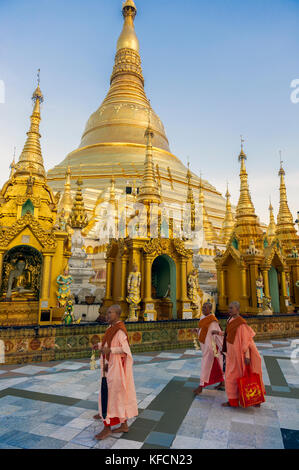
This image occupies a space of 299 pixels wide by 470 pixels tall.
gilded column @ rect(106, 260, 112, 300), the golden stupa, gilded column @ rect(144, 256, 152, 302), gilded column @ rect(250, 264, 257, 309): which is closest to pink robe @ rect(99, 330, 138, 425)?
gilded column @ rect(144, 256, 152, 302)

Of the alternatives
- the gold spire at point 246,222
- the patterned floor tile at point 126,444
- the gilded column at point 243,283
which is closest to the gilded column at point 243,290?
the gilded column at point 243,283

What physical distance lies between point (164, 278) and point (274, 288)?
5852mm

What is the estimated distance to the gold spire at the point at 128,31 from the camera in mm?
35719

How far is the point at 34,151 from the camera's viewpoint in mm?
11977

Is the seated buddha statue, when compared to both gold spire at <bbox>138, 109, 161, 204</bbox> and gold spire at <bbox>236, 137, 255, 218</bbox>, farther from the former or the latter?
gold spire at <bbox>236, 137, 255, 218</bbox>

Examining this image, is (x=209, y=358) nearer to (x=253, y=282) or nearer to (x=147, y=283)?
(x=147, y=283)

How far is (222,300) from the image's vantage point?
1323 centimetres

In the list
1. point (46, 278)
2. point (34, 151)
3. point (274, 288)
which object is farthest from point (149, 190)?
point (274, 288)

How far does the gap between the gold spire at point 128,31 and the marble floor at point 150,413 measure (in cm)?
3955

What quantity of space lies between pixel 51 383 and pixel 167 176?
2195 centimetres

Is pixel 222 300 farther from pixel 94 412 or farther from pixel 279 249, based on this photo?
pixel 94 412

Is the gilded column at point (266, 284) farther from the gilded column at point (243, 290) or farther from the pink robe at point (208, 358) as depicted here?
the pink robe at point (208, 358)

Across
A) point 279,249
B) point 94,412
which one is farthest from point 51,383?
point 279,249
